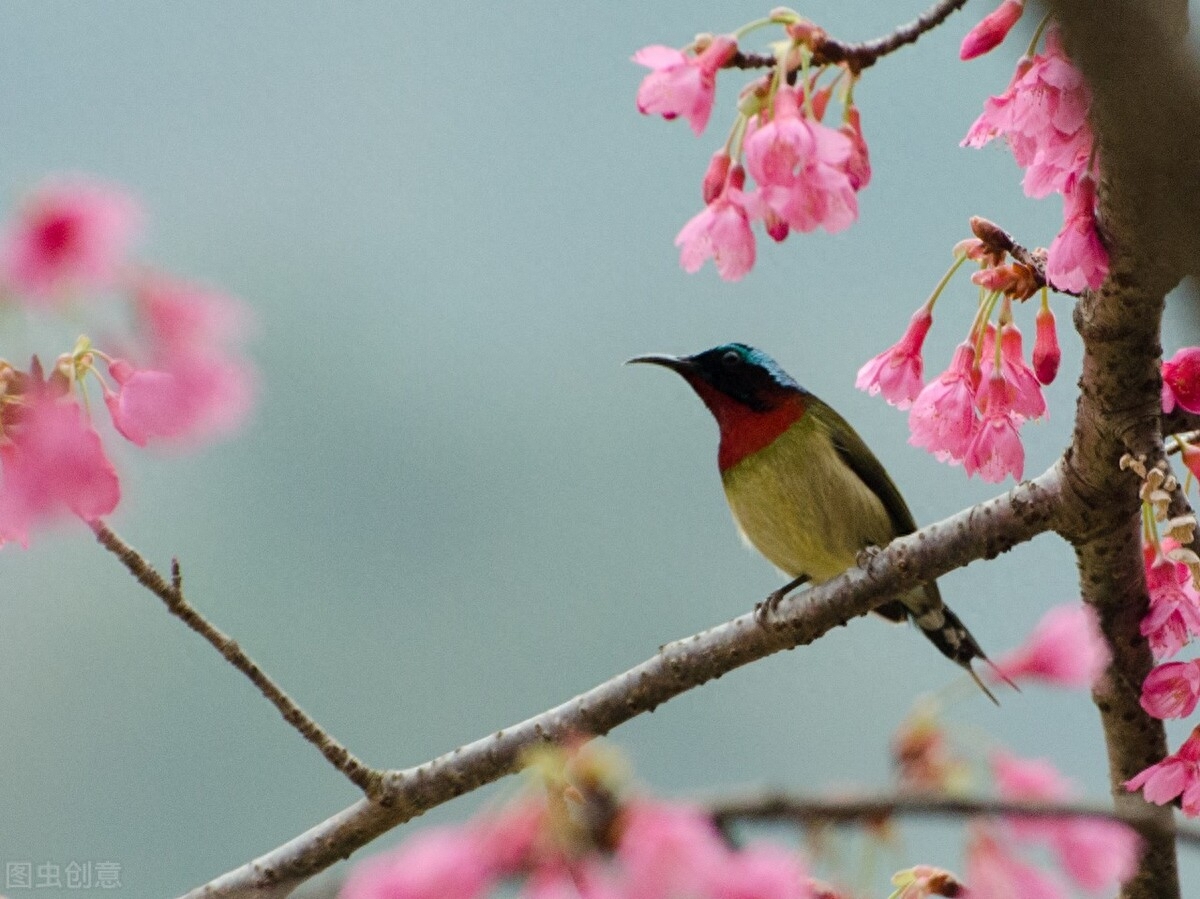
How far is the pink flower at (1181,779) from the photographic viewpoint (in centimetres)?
155

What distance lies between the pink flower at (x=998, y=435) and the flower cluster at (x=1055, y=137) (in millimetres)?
292

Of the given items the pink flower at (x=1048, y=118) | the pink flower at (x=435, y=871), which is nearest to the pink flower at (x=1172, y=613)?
the pink flower at (x=1048, y=118)

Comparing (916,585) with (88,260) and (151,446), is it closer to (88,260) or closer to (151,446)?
(151,446)

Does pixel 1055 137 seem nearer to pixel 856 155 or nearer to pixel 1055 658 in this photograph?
pixel 856 155

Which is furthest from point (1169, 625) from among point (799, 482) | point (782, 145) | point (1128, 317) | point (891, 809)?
point (891, 809)

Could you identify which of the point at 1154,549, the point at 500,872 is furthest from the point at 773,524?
the point at 500,872

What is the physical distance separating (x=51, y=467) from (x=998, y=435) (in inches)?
42.7

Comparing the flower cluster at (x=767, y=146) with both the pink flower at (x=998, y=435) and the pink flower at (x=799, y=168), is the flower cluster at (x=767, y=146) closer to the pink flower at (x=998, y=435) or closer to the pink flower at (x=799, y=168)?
the pink flower at (x=799, y=168)

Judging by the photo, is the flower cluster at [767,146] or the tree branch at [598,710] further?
the tree branch at [598,710]

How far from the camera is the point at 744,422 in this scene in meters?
2.79

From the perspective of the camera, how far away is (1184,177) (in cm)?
67

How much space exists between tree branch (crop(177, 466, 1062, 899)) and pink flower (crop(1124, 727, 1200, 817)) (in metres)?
0.31

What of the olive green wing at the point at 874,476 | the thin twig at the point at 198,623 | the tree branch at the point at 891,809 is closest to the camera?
the tree branch at the point at 891,809

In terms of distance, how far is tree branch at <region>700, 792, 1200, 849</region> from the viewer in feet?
1.91
